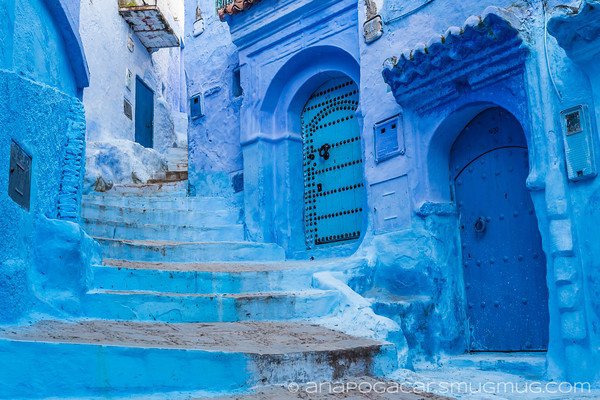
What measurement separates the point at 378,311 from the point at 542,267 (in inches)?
54.9

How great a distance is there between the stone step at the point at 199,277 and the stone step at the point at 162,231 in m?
1.06

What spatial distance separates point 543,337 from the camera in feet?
16.5

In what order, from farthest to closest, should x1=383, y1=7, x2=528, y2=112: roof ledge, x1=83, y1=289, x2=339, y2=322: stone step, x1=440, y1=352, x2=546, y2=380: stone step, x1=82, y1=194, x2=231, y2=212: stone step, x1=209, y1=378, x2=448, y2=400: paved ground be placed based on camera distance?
x1=82, y1=194, x2=231, y2=212: stone step → x1=383, y1=7, x2=528, y2=112: roof ledge → x1=440, y1=352, x2=546, y2=380: stone step → x1=83, y1=289, x2=339, y2=322: stone step → x1=209, y1=378, x2=448, y2=400: paved ground

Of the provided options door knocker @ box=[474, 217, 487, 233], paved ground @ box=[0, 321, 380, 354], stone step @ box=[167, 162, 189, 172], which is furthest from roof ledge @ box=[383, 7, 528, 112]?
stone step @ box=[167, 162, 189, 172]

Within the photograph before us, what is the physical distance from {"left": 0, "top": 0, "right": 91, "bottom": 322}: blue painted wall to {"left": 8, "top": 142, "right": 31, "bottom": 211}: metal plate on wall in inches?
1.7

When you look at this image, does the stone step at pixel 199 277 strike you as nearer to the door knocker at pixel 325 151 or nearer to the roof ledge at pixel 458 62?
the roof ledge at pixel 458 62

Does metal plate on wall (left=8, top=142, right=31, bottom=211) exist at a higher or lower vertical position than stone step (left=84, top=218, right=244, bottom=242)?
lower

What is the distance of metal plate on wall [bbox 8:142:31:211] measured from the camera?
3139 mm

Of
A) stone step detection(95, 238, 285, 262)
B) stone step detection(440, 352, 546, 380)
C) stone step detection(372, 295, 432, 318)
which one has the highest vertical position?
stone step detection(95, 238, 285, 262)

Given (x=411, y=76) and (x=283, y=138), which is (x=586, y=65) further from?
(x=283, y=138)

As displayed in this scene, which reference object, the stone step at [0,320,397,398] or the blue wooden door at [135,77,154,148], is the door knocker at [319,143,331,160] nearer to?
the stone step at [0,320,397,398]

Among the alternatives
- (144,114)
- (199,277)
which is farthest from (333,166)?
(144,114)

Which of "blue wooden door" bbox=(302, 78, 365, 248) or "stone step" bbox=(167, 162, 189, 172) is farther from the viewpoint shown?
"stone step" bbox=(167, 162, 189, 172)

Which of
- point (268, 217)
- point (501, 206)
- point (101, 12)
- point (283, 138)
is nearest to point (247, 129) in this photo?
point (283, 138)
